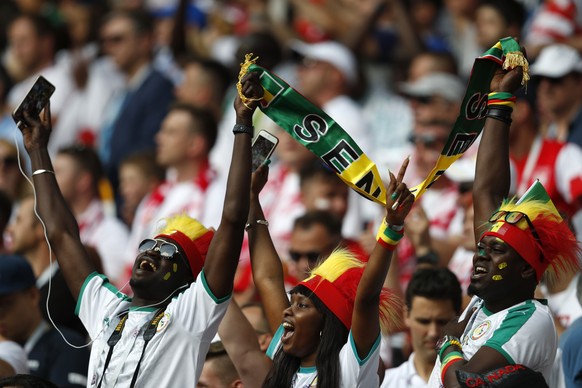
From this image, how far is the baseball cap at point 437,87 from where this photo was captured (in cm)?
970

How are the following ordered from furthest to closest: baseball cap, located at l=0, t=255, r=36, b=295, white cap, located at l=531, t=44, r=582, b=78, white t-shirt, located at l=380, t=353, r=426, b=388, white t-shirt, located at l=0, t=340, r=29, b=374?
1. white cap, located at l=531, t=44, r=582, b=78
2. baseball cap, located at l=0, t=255, r=36, b=295
3. white t-shirt, located at l=0, t=340, r=29, b=374
4. white t-shirt, located at l=380, t=353, r=426, b=388

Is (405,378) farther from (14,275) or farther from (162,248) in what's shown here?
(14,275)

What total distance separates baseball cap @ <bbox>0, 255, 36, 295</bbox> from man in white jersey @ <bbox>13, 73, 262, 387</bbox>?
1.32m

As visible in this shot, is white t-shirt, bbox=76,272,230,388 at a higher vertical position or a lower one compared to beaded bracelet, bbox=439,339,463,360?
lower

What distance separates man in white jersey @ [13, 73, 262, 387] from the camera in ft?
17.9

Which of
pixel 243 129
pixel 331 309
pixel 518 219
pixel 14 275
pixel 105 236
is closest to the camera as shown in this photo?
pixel 518 219

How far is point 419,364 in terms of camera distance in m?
6.58

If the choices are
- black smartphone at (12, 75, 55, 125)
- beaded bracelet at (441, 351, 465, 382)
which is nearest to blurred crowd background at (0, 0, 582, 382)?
black smartphone at (12, 75, 55, 125)

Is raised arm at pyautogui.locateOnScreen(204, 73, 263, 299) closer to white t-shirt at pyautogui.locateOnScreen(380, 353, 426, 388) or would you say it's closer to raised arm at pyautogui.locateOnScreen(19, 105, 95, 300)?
raised arm at pyautogui.locateOnScreen(19, 105, 95, 300)

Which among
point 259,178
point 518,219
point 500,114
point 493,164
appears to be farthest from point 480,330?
point 259,178

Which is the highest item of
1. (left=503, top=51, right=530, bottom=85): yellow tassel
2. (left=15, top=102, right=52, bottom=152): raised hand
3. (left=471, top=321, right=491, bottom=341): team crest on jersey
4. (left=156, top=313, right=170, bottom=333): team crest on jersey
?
(left=503, top=51, right=530, bottom=85): yellow tassel

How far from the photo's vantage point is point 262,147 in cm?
617

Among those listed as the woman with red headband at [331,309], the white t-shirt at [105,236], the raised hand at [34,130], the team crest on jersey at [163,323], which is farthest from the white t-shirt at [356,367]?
the white t-shirt at [105,236]

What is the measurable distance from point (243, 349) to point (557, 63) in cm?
401
